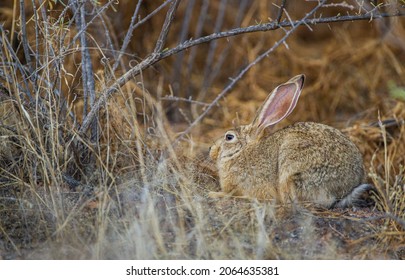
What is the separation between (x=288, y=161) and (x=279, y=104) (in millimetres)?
495

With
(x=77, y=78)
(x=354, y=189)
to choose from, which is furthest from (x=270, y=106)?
(x=77, y=78)

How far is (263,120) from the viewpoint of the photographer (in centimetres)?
470

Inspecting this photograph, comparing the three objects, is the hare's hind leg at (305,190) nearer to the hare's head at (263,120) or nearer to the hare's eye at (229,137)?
the hare's head at (263,120)

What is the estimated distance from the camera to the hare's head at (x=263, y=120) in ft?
15.0

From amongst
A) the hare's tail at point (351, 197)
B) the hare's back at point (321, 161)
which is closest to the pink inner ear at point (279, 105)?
the hare's back at point (321, 161)

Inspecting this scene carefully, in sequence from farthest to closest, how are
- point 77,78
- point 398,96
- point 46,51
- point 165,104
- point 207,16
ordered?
point 207,16, point 165,104, point 398,96, point 77,78, point 46,51

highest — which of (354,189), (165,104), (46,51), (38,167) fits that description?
(46,51)

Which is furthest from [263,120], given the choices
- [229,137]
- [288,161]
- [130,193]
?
[130,193]

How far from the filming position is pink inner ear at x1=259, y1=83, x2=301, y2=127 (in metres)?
4.57

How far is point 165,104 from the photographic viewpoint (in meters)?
6.39

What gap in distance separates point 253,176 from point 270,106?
1.66ft

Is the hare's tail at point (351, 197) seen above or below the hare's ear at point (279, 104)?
below

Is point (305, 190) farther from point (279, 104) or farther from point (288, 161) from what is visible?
point (279, 104)
